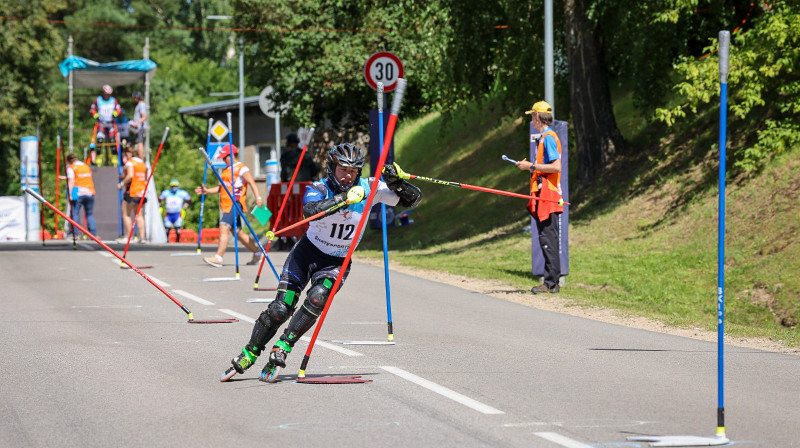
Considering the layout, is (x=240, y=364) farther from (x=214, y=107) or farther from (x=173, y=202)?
(x=214, y=107)

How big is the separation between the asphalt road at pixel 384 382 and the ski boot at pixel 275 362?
9 cm

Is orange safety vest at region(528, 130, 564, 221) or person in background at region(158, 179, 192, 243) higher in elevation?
orange safety vest at region(528, 130, 564, 221)

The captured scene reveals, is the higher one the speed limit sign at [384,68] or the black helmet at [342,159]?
the speed limit sign at [384,68]

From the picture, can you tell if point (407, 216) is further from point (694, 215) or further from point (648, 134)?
point (694, 215)

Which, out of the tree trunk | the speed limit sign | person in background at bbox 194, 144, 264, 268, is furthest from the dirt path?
the tree trunk

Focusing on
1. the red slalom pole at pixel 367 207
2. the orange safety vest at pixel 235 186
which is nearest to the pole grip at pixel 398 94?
the red slalom pole at pixel 367 207

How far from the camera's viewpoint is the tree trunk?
22.9 metres

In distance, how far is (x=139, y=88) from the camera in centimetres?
7031

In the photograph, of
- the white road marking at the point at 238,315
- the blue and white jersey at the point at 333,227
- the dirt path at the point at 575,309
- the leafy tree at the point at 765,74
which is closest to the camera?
the blue and white jersey at the point at 333,227

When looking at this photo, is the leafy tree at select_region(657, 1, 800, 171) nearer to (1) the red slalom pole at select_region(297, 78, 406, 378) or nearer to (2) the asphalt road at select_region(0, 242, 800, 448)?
(2) the asphalt road at select_region(0, 242, 800, 448)

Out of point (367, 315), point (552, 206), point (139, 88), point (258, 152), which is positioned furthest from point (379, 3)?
point (139, 88)

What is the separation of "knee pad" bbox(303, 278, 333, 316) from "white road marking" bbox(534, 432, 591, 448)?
7.70 feet

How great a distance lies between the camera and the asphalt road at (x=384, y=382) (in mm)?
6719

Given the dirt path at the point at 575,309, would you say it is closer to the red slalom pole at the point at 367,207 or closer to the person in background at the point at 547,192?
the person in background at the point at 547,192
